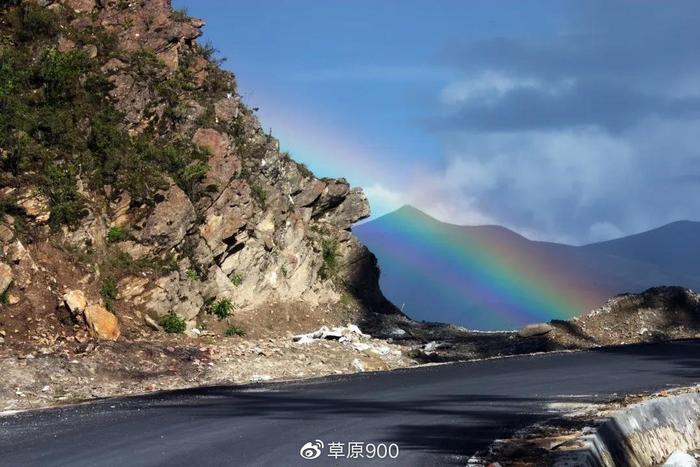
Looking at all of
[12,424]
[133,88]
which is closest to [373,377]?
[12,424]

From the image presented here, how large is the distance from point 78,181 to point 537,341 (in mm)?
19673

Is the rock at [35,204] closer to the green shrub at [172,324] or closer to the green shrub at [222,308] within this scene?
the green shrub at [172,324]

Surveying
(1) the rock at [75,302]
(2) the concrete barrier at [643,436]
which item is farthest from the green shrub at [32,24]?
(2) the concrete barrier at [643,436]

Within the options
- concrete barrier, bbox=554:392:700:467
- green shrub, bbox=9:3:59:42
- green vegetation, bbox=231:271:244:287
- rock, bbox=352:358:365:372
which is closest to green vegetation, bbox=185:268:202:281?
green vegetation, bbox=231:271:244:287

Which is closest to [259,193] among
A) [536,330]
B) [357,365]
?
[357,365]

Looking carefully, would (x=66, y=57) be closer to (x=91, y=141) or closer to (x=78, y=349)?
(x=91, y=141)

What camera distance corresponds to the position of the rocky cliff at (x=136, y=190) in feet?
82.5

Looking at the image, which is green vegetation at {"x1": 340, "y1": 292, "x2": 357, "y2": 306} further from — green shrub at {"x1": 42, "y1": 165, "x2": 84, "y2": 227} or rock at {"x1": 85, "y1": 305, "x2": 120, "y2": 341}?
rock at {"x1": 85, "y1": 305, "x2": 120, "y2": 341}

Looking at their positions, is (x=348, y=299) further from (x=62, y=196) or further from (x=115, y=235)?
(x=62, y=196)

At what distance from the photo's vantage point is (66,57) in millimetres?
31562

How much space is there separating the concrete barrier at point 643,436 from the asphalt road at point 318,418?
1.37 metres

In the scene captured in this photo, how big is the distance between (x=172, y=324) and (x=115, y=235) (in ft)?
12.2

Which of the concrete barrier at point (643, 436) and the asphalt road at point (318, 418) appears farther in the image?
the asphalt road at point (318, 418)

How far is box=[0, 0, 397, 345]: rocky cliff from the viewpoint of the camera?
2514 centimetres
